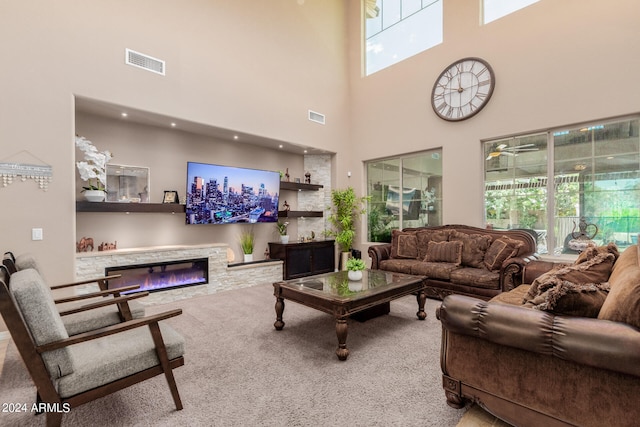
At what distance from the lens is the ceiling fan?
4906 millimetres

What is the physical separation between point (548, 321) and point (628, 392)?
15.2 inches

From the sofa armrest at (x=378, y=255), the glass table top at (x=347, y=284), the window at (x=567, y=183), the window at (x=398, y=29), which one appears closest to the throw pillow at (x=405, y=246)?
the sofa armrest at (x=378, y=255)

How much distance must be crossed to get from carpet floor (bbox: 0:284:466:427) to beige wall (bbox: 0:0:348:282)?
5.53 ft

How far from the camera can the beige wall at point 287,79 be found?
3566mm

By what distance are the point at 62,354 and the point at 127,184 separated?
3704 mm

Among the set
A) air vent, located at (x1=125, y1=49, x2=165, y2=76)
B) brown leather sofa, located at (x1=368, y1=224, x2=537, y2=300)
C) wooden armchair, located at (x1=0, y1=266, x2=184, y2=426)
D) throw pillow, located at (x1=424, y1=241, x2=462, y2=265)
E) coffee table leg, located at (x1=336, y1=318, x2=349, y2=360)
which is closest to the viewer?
wooden armchair, located at (x1=0, y1=266, x2=184, y2=426)

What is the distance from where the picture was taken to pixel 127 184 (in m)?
4.73

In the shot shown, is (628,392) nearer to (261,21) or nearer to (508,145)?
(508,145)

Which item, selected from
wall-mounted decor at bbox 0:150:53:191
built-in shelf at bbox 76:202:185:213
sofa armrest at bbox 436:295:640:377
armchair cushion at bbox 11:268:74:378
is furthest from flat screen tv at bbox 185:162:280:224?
sofa armrest at bbox 436:295:640:377

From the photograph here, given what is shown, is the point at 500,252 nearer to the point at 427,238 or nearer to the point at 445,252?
the point at 445,252

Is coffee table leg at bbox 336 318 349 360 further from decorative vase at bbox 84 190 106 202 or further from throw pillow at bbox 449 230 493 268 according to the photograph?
decorative vase at bbox 84 190 106 202

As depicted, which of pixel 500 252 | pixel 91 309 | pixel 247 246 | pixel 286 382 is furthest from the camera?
pixel 247 246

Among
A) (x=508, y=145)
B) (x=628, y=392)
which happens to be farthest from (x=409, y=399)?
(x=508, y=145)

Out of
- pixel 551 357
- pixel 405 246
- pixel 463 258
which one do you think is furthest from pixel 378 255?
pixel 551 357
